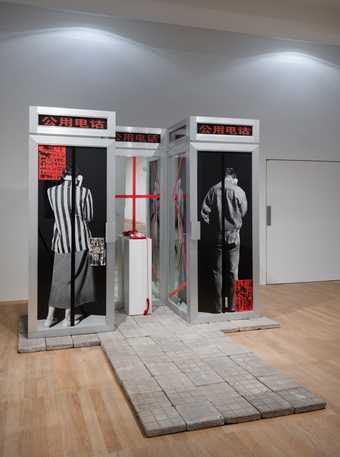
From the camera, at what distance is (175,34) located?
275 inches

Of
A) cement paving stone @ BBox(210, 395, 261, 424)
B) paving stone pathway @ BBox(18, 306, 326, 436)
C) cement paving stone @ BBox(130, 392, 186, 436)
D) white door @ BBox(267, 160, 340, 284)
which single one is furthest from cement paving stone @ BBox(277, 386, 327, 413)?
white door @ BBox(267, 160, 340, 284)

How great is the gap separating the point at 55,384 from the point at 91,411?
58 centimetres

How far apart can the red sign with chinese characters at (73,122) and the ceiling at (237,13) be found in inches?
90.5

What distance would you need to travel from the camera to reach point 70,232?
458cm

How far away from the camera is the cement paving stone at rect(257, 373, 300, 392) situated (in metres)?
3.33

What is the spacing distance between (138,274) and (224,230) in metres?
1.12

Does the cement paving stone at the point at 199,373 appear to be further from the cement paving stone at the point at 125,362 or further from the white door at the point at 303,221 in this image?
the white door at the point at 303,221

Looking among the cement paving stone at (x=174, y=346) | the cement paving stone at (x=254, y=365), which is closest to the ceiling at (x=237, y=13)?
the cement paving stone at (x=174, y=346)

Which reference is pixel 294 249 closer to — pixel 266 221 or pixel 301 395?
pixel 266 221

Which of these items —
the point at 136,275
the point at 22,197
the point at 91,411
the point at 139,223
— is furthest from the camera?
the point at 22,197

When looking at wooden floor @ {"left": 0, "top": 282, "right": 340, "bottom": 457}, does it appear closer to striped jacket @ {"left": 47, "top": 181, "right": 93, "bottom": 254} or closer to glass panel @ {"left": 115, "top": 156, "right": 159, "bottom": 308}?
striped jacket @ {"left": 47, "top": 181, "right": 93, "bottom": 254}

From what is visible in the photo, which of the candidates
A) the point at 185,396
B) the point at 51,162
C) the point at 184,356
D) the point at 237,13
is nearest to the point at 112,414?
the point at 185,396

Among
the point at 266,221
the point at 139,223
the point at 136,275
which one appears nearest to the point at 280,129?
the point at 266,221

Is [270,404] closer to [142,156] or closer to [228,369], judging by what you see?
[228,369]
